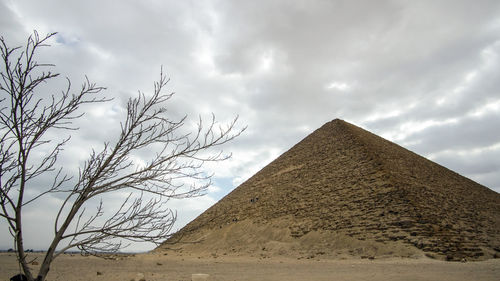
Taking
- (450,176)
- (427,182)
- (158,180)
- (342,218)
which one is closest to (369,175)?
(342,218)

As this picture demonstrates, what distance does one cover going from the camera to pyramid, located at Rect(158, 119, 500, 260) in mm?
13055

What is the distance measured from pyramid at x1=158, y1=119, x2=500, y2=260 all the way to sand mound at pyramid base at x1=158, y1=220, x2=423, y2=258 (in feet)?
0.16

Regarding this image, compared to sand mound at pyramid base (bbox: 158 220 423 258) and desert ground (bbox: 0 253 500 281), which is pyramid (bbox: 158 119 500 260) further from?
desert ground (bbox: 0 253 500 281)

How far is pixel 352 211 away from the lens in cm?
1622

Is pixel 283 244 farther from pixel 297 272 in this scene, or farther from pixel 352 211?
pixel 297 272

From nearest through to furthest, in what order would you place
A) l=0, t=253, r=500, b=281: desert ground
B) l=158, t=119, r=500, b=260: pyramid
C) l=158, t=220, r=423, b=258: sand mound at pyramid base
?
l=0, t=253, r=500, b=281: desert ground < l=158, t=220, r=423, b=258: sand mound at pyramid base < l=158, t=119, r=500, b=260: pyramid

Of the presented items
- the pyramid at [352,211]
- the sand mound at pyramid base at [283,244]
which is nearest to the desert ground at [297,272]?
the sand mound at pyramid base at [283,244]

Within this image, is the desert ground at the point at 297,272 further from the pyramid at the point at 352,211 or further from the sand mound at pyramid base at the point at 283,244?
the pyramid at the point at 352,211

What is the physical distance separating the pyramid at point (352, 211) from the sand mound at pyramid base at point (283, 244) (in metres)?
0.05

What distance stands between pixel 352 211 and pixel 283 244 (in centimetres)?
417

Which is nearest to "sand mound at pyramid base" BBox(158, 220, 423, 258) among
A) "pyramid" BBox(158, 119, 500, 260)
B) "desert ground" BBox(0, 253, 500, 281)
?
"pyramid" BBox(158, 119, 500, 260)

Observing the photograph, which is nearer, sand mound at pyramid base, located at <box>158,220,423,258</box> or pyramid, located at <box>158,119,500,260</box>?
sand mound at pyramid base, located at <box>158,220,423,258</box>

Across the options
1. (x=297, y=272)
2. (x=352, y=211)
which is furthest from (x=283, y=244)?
(x=297, y=272)

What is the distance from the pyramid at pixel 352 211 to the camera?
42.8ft
